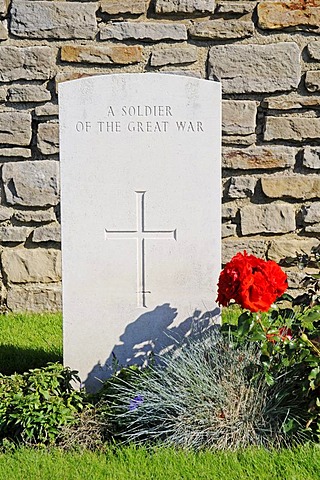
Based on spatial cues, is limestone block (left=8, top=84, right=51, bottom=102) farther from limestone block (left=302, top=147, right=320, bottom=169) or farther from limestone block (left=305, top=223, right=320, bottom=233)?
limestone block (left=305, top=223, right=320, bottom=233)

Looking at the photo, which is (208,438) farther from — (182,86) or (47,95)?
(47,95)

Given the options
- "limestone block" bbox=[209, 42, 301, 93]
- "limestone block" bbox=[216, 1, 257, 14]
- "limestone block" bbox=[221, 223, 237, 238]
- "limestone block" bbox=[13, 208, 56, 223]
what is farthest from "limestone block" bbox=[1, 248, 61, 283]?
"limestone block" bbox=[216, 1, 257, 14]

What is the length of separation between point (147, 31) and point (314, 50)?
3.81ft

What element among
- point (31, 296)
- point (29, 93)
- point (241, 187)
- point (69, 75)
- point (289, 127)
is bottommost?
point (31, 296)

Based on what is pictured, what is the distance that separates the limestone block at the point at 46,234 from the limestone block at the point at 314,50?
2149 mm

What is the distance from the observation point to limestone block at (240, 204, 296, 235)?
15.9 ft

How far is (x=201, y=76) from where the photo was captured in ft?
15.6

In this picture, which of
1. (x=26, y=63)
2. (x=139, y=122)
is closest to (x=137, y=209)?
(x=139, y=122)

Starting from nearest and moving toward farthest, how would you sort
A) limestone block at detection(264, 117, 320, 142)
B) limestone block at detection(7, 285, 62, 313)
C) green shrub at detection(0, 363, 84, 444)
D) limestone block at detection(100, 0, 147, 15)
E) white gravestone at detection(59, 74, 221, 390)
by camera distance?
green shrub at detection(0, 363, 84, 444) < white gravestone at detection(59, 74, 221, 390) < limestone block at detection(100, 0, 147, 15) < limestone block at detection(264, 117, 320, 142) < limestone block at detection(7, 285, 62, 313)

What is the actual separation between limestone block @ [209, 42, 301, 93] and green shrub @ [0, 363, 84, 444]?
2483 mm

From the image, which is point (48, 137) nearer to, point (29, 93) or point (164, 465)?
point (29, 93)

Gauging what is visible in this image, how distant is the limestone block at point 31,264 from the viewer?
4.88 m

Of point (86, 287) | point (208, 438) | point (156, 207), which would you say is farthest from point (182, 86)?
point (208, 438)

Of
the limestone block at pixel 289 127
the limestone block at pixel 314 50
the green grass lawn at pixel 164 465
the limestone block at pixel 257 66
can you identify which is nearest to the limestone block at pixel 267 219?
the limestone block at pixel 289 127
